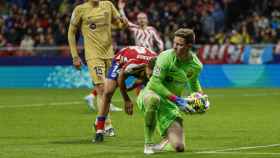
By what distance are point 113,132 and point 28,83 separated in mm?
17208

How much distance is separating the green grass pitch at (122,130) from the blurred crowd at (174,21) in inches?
270

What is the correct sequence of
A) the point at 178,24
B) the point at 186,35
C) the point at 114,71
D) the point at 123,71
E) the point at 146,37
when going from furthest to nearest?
the point at 178,24 → the point at 146,37 → the point at 114,71 → the point at 123,71 → the point at 186,35

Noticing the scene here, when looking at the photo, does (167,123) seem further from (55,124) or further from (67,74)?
(67,74)

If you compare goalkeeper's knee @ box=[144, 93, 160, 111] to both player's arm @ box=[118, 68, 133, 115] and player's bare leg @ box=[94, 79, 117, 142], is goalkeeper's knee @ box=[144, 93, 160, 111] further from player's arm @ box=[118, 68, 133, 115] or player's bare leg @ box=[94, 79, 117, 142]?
player's bare leg @ box=[94, 79, 117, 142]

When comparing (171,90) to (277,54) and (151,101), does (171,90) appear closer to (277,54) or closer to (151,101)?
(151,101)

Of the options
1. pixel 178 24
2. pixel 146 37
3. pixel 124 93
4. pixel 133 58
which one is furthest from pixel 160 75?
pixel 178 24

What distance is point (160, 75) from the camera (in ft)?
39.3

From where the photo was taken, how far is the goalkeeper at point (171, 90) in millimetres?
11945

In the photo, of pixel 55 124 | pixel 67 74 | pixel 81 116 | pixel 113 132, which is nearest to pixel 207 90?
pixel 67 74

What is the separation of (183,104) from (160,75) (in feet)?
1.87

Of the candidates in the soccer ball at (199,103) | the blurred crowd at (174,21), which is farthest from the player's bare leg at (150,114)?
the blurred crowd at (174,21)

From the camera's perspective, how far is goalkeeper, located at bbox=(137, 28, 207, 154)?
11945 mm

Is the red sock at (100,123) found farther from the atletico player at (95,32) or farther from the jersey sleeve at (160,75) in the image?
the jersey sleeve at (160,75)

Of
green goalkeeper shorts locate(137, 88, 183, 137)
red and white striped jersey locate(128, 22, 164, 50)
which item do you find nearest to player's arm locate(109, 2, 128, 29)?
green goalkeeper shorts locate(137, 88, 183, 137)
